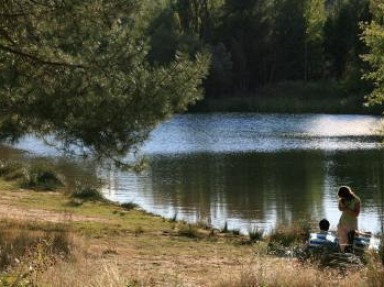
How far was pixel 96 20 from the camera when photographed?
10859 millimetres

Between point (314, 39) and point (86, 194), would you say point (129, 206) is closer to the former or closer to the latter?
point (86, 194)

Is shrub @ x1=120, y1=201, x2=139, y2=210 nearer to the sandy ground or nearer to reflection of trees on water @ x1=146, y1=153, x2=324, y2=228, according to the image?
reflection of trees on water @ x1=146, y1=153, x2=324, y2=228

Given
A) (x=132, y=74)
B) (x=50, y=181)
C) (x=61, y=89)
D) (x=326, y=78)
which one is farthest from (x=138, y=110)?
(x=326, y=78)

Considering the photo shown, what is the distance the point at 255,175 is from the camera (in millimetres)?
26922

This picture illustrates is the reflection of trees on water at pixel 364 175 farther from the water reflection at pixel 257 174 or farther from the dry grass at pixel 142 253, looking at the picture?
the dry grass at pixel 142 253

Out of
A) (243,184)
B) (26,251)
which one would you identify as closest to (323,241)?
(26,251)

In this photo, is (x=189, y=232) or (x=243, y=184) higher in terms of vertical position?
(x=243, y=184)

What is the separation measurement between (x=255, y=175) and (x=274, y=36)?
46.6 metres

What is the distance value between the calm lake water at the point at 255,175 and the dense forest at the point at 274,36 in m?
23.6

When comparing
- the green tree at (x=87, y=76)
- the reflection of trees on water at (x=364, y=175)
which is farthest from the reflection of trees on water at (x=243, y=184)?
the green tree at (x=87, y=76)

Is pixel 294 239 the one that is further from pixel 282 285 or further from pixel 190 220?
pixel 282 285

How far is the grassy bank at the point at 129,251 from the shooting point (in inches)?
261

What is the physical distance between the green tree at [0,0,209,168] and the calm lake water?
6.02 ft

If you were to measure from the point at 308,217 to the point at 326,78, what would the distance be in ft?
179
